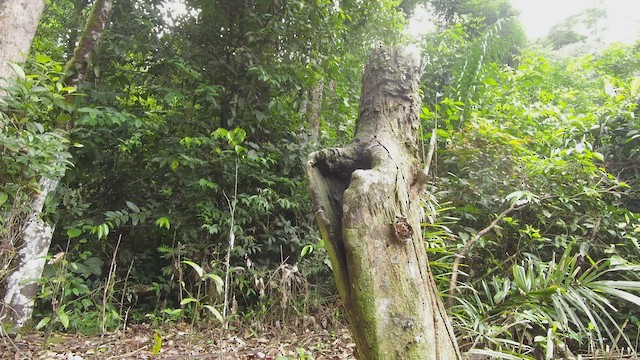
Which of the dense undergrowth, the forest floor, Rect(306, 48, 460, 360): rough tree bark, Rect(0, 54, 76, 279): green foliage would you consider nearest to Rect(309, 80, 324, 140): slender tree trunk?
the dense undergrowth

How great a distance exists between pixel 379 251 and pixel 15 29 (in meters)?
2.87

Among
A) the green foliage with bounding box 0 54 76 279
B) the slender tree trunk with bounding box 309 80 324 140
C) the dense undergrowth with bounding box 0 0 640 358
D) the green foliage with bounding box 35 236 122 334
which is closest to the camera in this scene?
the green foliage with bounding box 0 54 76 279

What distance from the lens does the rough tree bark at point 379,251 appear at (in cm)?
124

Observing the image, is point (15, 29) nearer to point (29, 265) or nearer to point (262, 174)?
point (29, 265)

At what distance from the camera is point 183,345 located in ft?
9.32

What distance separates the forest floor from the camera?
2.48m

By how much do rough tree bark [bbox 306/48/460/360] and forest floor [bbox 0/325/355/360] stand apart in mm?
1367

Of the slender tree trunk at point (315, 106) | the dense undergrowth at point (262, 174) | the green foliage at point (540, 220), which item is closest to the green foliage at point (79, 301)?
the dense undergrowth at point (262, 174)

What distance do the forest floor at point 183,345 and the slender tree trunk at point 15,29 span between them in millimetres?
1788

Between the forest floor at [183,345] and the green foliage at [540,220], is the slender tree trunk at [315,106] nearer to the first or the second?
the green foliage at [540,220]

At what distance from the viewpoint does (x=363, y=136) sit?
6.12ft

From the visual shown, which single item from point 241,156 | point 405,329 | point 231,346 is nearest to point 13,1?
point 241,156

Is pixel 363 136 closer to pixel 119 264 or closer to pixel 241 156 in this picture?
pixel 241 156

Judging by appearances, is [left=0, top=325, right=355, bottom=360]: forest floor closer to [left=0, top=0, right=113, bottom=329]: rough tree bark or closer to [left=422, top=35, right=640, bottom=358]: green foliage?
[left=0, top=0, right=113, bottom=329]: rough tree bark
